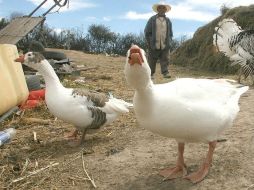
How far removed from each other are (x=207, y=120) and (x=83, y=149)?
6.60 feet

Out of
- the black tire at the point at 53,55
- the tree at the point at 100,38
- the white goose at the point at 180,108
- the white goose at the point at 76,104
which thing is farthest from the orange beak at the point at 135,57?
the tree at the point at 100,38

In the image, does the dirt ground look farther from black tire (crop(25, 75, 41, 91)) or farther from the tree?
the tree

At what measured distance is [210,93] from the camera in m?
4.69

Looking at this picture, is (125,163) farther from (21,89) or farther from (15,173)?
(21,89)

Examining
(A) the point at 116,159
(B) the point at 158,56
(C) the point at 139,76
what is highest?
(C) the point at 139,76

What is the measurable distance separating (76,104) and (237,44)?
7.00m

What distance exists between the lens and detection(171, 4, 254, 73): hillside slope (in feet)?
60.5

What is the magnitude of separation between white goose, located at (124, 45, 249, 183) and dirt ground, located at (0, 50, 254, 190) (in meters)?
0.30

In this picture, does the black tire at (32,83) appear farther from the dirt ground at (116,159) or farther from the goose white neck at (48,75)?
the goose white neck at (48,75)

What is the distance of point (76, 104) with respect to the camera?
604cm

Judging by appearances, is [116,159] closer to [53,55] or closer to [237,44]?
[237,44]

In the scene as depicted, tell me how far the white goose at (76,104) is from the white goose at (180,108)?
1.69 m

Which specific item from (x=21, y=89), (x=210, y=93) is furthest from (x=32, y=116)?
(x=210, y=93)

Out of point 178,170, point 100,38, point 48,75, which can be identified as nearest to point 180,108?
point 178,170
